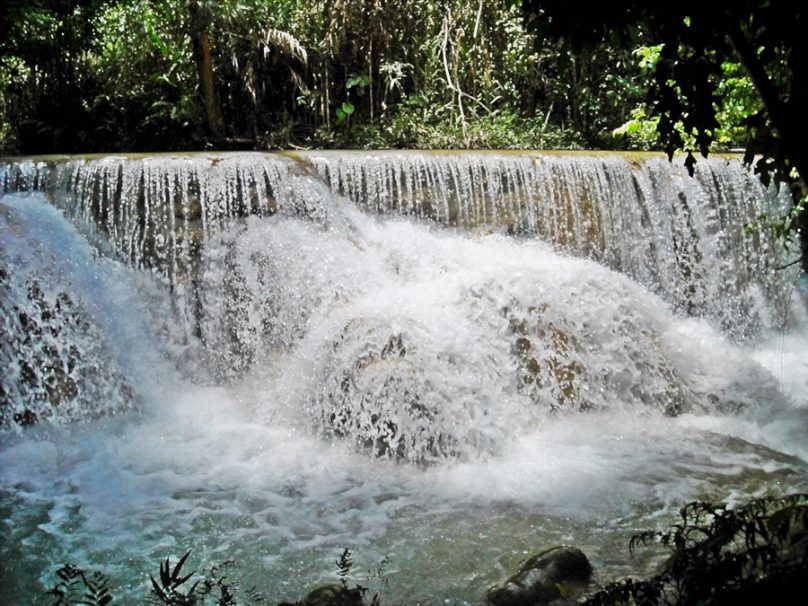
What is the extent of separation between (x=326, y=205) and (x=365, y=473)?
3.11 metres

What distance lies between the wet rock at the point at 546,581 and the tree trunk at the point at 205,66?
29.5 ft

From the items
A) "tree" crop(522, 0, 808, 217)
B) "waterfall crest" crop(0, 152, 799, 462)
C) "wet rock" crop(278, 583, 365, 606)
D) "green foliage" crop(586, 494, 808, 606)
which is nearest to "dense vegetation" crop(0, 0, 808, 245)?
"waterfall crest" crop(0, 152, 799, 462)

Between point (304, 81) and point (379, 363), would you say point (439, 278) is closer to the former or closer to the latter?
point (379, 363)

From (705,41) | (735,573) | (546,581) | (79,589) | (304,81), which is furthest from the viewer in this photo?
(304,81)

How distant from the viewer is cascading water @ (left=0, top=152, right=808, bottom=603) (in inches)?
172

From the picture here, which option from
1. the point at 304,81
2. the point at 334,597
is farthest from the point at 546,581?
the point at 304,81

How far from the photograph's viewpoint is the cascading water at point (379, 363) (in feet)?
14.3

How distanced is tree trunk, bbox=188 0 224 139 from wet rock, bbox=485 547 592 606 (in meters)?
8.98

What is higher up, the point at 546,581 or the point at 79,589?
the point at 546,581

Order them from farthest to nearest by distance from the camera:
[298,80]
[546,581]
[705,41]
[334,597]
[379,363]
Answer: [298,80]
[379,363]
[546,581]
[334,597]
[705,41]

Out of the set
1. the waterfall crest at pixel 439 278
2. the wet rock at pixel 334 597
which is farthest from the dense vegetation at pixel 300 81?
the wet rock at pixel 334 597

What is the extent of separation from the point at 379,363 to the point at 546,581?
2.49 m

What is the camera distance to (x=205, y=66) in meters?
11.0

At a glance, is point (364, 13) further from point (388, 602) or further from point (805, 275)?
point (388, 602)
